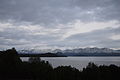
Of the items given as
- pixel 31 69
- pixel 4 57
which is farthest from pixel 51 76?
pixel 4 57

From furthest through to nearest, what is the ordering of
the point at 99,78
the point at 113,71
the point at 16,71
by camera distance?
the point at 16,71 < the point at 113,71 < the point at 99,78

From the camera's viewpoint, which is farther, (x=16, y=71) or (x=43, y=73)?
(x=16, y=71)

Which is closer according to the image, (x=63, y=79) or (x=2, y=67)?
(x=63, y=79)

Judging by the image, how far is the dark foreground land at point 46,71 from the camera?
2850cm

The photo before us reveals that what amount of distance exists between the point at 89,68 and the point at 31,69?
447 inches

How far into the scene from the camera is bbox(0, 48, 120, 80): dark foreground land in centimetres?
2850

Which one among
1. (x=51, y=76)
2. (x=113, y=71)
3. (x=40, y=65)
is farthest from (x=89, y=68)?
(x=40, y=65)

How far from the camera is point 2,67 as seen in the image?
34656 millimetres

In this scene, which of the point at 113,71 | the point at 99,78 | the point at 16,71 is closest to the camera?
the point at 99,78

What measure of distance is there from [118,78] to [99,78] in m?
3.90

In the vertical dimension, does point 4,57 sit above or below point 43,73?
above

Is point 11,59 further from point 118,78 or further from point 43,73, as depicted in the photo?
point 118,78

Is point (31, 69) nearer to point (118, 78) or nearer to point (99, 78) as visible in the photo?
point (99, 78)

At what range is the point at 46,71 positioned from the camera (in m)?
32.0
